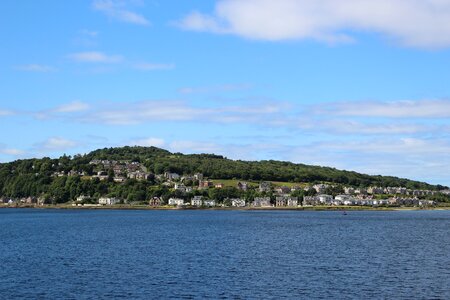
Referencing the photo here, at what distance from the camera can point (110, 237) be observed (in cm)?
8856

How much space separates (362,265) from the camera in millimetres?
56125

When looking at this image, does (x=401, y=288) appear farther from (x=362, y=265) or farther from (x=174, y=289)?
(x=174, y=289)

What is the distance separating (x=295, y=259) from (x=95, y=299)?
26110 millimetres

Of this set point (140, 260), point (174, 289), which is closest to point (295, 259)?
point (140, 260)

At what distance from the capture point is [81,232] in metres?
99.6

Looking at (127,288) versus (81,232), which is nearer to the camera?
(127,288)

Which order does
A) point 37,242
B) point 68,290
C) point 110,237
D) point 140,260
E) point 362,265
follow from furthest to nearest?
1. point 110,237
2. point 37,242
3. point 140,260
4. point 362,265
5. point 68,290

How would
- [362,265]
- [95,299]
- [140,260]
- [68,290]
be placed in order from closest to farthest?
[95,299], [68,290], [362,265], [140,260]

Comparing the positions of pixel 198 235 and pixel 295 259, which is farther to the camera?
pixel 198 235

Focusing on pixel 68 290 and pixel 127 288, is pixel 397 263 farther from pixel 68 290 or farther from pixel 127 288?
pixel 68 290

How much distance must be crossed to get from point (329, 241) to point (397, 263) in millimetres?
24566

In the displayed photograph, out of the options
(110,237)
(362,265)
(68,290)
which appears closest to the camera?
(68,290)

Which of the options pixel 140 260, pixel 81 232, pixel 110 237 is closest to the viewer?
pixel 140 260

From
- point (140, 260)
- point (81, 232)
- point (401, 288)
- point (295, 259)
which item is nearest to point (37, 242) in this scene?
point (81, 232)
